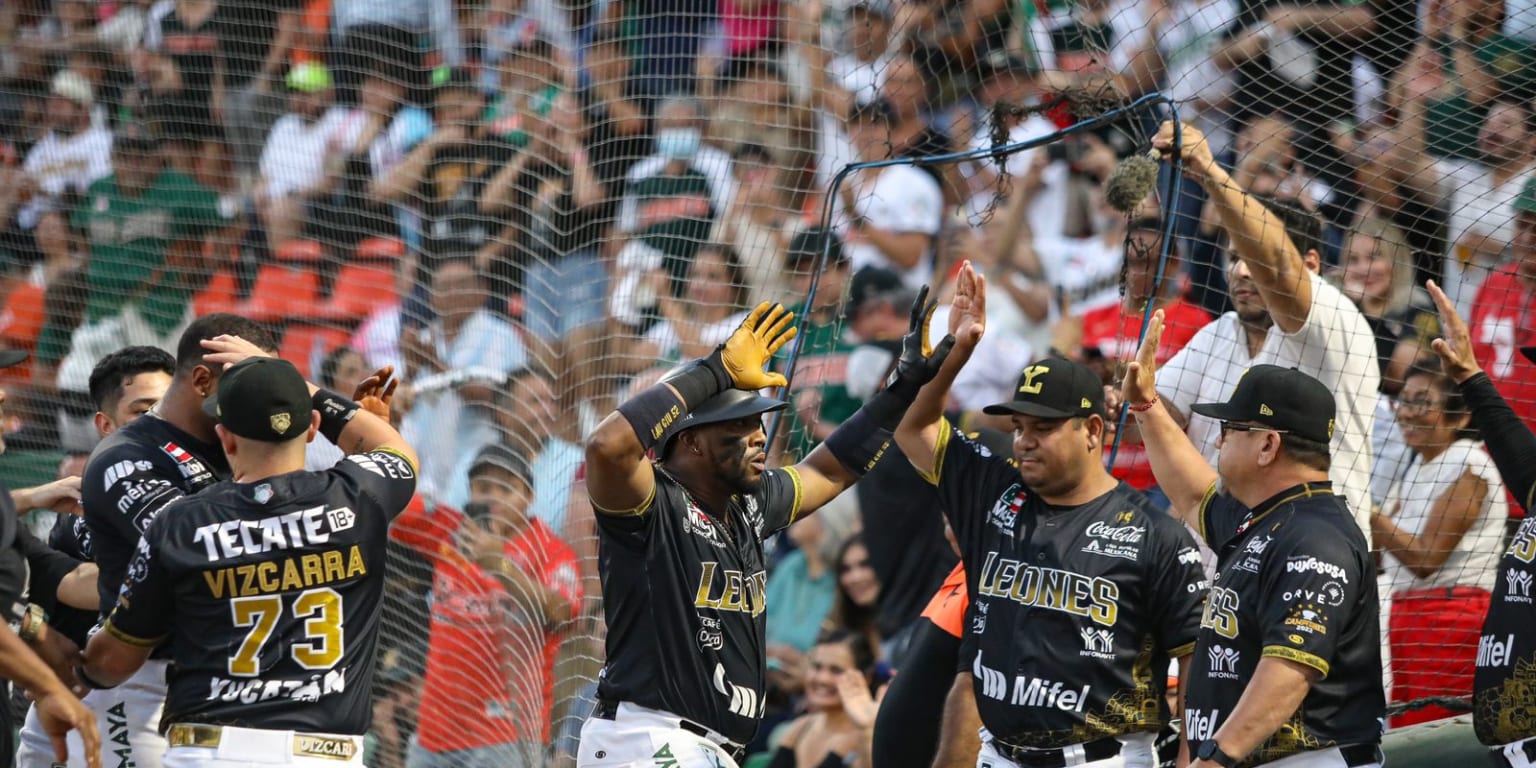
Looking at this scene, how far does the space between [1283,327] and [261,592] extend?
339 cm

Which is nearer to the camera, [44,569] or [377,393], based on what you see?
[377,393]

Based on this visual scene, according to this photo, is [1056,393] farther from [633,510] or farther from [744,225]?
[744,225]

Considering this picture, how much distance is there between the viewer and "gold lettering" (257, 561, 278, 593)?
4840mm

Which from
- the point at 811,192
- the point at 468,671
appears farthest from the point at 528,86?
the point at 468,671

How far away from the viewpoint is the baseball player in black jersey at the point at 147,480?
5.27 metres

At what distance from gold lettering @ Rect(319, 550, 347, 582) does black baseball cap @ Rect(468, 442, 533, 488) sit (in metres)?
2.43

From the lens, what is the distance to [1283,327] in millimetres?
5941

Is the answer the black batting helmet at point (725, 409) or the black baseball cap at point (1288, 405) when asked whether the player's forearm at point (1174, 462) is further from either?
the black batting helmet at point (725, 409)

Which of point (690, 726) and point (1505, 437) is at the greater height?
point (1505, 437)

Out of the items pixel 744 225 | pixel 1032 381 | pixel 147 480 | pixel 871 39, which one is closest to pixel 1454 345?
pixel 1032 381

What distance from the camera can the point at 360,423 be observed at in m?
5.43

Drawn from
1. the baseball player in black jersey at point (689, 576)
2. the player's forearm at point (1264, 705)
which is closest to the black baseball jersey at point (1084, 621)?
the player's forearm at point (1264, 705)

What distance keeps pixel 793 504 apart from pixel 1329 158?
2.57m

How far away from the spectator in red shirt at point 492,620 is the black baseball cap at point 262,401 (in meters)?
2.10
